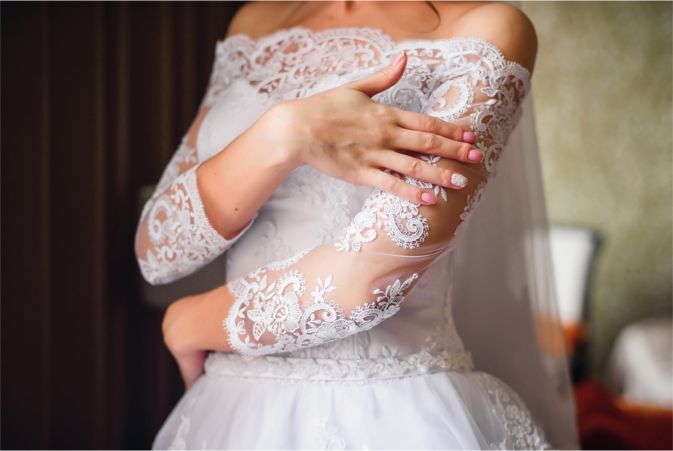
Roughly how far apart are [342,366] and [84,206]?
Answer: 1079 millimetres

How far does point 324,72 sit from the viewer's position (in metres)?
Result: 1.08

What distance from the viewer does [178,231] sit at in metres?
1.04

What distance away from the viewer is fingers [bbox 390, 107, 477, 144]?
88cm

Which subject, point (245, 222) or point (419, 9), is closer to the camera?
point (245, 222)

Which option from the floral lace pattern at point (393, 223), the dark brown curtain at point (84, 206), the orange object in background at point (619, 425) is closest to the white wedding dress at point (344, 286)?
the floral lace pattern at point (393, 223)

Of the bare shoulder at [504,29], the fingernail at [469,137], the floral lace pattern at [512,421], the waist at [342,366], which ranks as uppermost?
the bare shoulder at [504,29]

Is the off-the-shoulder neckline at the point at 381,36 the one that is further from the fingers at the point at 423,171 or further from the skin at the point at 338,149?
the fingers at the point at 423,171

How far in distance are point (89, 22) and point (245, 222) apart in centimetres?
105

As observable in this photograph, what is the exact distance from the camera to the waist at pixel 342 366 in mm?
949

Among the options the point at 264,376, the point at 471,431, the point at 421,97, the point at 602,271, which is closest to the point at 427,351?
the point at 471,431

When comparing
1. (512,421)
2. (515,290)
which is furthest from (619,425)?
(512,421)

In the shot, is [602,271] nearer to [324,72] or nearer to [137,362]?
[137,362]

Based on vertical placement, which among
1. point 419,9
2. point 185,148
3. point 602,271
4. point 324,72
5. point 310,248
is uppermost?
point 419,9

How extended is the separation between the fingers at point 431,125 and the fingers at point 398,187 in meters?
0.07
